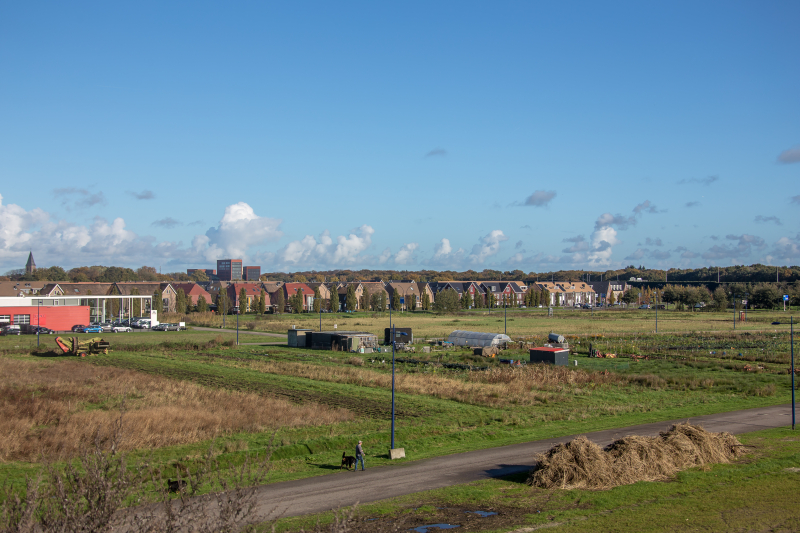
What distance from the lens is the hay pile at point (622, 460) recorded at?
1984cm

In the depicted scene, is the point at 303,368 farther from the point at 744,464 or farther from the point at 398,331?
the point at 744,464

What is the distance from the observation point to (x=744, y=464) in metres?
22.2

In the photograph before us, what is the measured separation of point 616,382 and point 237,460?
30.0 m

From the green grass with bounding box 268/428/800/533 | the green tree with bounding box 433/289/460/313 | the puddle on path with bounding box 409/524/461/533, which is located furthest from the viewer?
the green tree with bounding box 433/289/460/313

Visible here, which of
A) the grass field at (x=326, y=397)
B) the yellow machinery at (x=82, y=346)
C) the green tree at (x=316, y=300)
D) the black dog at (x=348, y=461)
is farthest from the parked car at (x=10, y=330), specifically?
the black dog at (x=348, y=461)

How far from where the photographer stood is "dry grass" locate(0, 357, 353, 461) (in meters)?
24.7

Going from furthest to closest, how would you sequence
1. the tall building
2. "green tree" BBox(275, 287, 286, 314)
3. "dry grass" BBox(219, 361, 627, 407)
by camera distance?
the tall building < "green tree" BBox(275, 287, 286, 314) < "dry grass" BBox(219, 361, 627, 407)

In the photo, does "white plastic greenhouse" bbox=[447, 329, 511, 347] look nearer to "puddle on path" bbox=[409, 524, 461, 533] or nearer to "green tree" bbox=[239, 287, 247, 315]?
"puddle on path" bbox=[409, 524, 461, 533]

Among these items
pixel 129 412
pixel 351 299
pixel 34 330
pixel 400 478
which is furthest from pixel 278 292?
pixel 400 478

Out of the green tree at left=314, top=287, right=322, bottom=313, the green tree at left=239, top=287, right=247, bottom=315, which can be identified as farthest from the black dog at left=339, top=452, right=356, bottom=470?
the green tree at left=314, top=287, right=322, bottom=313

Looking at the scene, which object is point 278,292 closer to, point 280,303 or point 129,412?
point 280,303

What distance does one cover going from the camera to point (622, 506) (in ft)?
58.5

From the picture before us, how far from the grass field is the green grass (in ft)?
15.9

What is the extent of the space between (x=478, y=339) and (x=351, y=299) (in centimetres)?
8085
